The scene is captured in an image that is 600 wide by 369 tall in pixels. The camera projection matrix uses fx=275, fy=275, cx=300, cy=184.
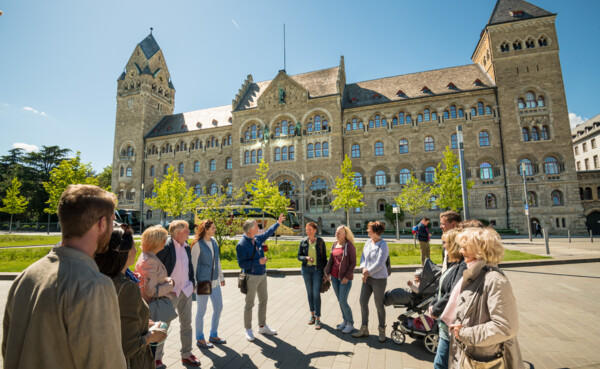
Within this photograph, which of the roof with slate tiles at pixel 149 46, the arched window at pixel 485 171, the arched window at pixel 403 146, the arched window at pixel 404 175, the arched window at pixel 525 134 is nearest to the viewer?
the arched window at pixel 525 134

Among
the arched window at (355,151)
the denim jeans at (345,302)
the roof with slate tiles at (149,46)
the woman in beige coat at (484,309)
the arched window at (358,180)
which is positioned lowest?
the denim jeans at (345,302)

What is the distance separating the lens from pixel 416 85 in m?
33.0

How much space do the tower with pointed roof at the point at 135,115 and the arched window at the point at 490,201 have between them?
145 ft

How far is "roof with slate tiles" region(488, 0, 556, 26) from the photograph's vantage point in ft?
95.6

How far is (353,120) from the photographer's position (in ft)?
108

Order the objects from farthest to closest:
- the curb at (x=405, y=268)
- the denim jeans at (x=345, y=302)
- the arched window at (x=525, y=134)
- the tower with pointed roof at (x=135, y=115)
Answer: the tower with pointed roof at (x=135, y=115) < the arched window at (x=525, y=134) < the curb at (x=405, y=268) < the denim jeans at (x=345, y=302)

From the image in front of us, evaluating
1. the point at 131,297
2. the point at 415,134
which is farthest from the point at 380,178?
the point at 131,297

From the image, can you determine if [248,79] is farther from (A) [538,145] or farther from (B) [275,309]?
(B) [275,309]

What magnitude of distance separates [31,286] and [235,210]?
90.9ft

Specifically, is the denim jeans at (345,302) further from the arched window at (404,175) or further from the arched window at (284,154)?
the arched window at (284,154)

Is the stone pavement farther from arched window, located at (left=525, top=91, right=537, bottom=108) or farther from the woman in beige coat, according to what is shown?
arched window, located at (left=525, top=91, right=537, bottom=108)

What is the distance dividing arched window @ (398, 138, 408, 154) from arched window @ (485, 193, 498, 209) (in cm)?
918

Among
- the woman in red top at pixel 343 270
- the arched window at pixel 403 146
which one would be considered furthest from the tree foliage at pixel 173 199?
the woman in red top at pixel 343 270

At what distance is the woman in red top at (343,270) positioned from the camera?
16.6 ft
